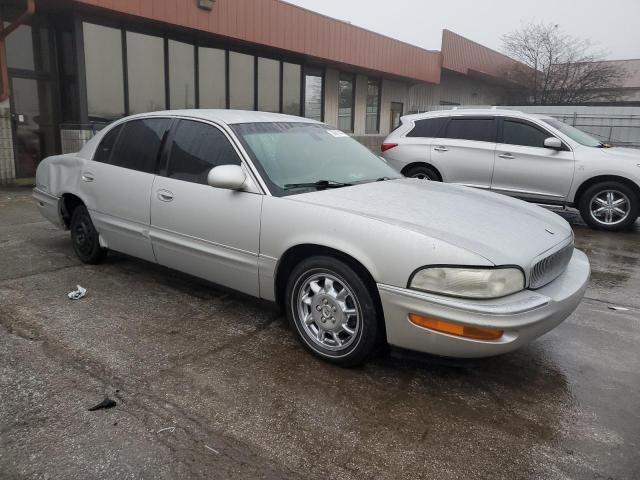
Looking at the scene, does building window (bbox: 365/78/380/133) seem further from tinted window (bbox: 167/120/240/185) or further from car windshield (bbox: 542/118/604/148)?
tinted window (bbox: 167/120/240/185)

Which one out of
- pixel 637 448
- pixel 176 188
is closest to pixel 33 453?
pixel 176 188

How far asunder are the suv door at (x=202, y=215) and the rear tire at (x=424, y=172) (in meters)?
5.32

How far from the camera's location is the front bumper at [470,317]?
2652mm

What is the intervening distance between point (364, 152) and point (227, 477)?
9.71ft

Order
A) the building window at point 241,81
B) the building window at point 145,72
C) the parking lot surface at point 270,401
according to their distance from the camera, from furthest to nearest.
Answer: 1. the building window at point 241,81
2. the building window at point 145,72
3. the parking lot surface at point 270,401

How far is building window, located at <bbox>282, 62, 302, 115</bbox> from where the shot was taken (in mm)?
15367

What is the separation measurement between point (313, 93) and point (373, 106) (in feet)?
12.8

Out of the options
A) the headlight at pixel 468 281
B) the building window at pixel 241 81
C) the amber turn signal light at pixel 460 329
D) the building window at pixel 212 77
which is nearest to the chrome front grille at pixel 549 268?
the headlight at pixel 468 281

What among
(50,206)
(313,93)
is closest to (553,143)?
(50,206)

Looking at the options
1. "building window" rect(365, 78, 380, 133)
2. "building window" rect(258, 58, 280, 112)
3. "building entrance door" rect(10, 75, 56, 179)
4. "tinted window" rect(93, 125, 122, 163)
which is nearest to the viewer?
"tinted window" rect(93, 125, 122, 163)

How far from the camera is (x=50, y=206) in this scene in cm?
533

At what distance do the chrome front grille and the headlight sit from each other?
23 cm

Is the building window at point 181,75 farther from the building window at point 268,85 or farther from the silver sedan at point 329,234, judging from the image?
the silver sedan at point 329,234

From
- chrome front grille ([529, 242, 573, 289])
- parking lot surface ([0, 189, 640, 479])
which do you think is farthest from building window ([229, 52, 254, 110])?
chrome front grille ([529, 242, 573, 289])
